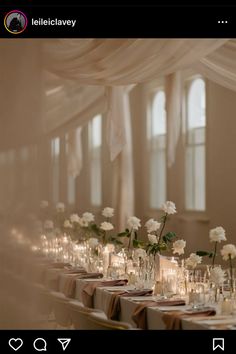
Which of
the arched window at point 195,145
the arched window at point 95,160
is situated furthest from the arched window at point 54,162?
the arched window at point 95,160

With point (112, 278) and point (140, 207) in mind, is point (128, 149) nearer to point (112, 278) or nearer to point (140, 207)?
point (140, 207)

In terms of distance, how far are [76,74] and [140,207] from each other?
6.35 meters

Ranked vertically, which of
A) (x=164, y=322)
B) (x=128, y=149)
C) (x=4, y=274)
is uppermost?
(x=128, y=149)

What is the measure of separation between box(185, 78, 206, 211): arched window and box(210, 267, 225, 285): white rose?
496cm

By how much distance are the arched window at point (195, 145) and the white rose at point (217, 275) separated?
195 inches

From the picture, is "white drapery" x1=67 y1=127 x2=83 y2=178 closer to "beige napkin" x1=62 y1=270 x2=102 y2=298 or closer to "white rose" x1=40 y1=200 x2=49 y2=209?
"beige napkin" x1=62 y1=270 x2=102 y2=298

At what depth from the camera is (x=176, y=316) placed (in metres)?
3.36

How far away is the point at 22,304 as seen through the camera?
288 centimetres

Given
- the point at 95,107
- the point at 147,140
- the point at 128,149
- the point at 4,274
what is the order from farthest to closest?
the point at 147,140 → the point at 128,149 → the point at 95,107 → the point at 4,274

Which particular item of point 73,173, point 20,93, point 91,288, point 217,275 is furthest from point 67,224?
point 20,93

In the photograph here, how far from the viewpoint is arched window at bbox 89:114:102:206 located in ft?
34.4

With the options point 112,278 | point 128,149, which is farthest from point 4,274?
point 128,149
